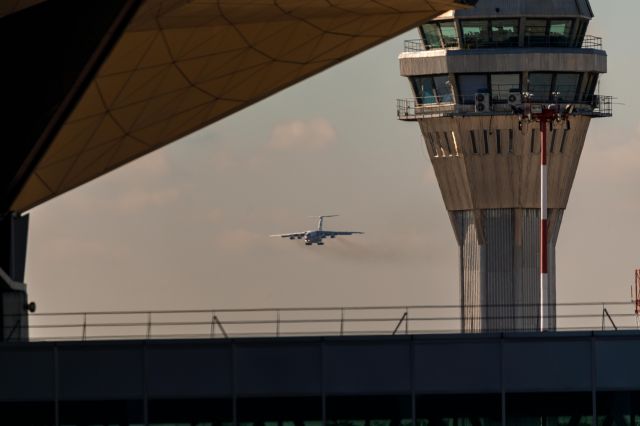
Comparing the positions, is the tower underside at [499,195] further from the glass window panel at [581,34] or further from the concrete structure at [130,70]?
the concrete structure at [130,70]

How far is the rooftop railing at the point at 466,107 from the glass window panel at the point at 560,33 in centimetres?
333

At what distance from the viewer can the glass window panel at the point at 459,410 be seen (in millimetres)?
58281

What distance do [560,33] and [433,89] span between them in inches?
308

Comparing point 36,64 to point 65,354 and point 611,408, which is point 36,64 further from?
point 611,408

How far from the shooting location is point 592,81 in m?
133

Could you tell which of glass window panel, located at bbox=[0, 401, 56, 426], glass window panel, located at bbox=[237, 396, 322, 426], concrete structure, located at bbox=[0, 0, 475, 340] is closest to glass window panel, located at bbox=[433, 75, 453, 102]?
concrete structure, located at bbox=[0, 0, 475, 340]

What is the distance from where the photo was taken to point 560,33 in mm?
131500

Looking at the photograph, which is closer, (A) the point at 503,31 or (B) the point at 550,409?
(B) the point at 550,409

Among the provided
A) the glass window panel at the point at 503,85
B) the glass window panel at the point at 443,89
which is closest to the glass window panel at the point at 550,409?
the glass window panel at the point at 503,85

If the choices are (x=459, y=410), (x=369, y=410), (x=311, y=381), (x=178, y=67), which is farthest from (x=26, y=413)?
(x=178, y=67)

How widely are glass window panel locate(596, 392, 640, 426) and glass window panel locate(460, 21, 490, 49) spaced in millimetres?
72539

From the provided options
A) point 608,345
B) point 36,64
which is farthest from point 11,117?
point 608,345

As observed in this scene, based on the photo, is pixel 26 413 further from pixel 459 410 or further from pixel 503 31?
pixel 503 31

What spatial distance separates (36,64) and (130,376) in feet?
39.7
